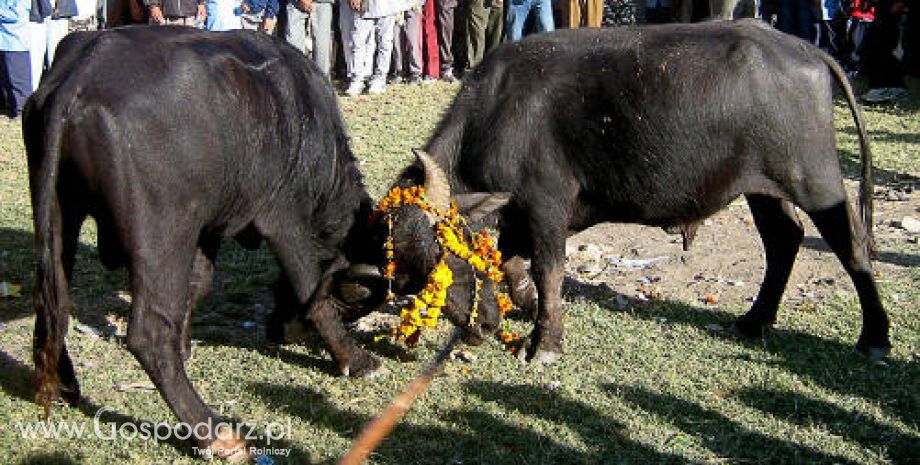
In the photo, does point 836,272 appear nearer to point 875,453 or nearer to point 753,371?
point 753,371

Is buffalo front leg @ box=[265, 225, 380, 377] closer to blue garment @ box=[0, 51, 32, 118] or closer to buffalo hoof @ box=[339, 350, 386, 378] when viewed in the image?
buffalo hoof @ box=[339, 350, 386, 378]

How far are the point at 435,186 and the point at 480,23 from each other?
948 centimetres

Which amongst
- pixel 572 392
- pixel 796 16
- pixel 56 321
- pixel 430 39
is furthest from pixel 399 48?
pixel 56 321

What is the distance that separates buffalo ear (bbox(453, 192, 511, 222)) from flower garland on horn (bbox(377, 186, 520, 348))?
0.22 ft

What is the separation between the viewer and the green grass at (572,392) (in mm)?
4879

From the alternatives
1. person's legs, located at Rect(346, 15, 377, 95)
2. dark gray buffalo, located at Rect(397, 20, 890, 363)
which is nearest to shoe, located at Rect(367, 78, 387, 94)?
person's legs, located at Rect(346, 15, 377, 95)

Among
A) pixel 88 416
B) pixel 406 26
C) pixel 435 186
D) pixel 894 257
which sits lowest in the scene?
pixel 88 416

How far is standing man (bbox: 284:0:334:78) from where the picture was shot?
44.4ft

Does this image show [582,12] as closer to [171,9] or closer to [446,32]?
[446,32]

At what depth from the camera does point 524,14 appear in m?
14.3

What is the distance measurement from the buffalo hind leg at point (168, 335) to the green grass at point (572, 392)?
0.20 meters

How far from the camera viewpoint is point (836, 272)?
7301mm

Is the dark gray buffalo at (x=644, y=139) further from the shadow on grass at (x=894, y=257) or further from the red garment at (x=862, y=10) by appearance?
the red garment at (x=862, y=10)

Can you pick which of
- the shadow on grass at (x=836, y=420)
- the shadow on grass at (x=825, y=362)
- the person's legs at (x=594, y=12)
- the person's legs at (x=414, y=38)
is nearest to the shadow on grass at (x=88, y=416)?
the shadow on grass at (x=836, y=420)
